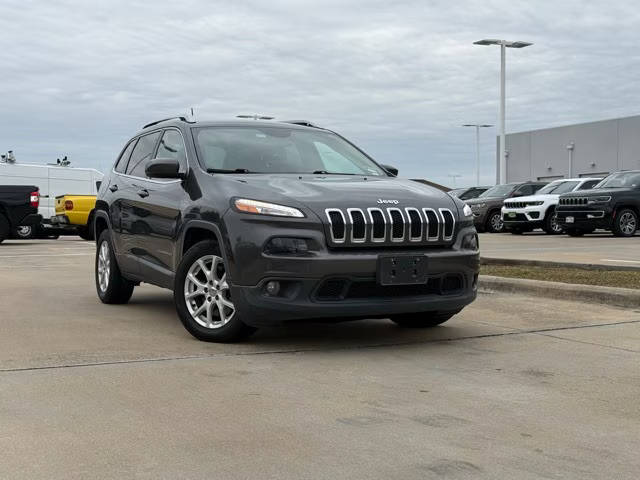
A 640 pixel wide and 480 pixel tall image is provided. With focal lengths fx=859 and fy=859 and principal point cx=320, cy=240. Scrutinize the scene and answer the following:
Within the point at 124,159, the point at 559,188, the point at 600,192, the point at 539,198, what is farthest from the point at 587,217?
the point at 124,159

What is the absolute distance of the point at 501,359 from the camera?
5598mm

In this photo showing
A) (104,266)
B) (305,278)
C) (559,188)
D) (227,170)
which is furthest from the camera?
(559,188)

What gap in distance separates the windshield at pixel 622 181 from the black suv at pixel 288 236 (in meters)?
15.1

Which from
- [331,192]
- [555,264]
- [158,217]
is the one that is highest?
[331,192]

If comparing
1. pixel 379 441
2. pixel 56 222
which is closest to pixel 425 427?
pixel 379 441

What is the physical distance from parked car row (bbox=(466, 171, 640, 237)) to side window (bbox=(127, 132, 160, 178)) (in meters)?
14.4

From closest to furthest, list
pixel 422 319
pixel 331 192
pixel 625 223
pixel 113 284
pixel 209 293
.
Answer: pixel 331 192 → pixel 209 293 → pixel 422 319 → pixel 113 284 → pixel 625 223

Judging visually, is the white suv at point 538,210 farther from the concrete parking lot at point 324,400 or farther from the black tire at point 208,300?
the black tire at point 208,300

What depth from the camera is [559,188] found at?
947 inches

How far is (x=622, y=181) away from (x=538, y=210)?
2.54 meters

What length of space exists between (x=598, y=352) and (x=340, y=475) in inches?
122

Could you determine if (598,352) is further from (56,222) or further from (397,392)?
(56,222)

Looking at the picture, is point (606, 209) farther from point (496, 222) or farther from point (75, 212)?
point (75, 212)

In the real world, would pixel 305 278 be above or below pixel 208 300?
above
